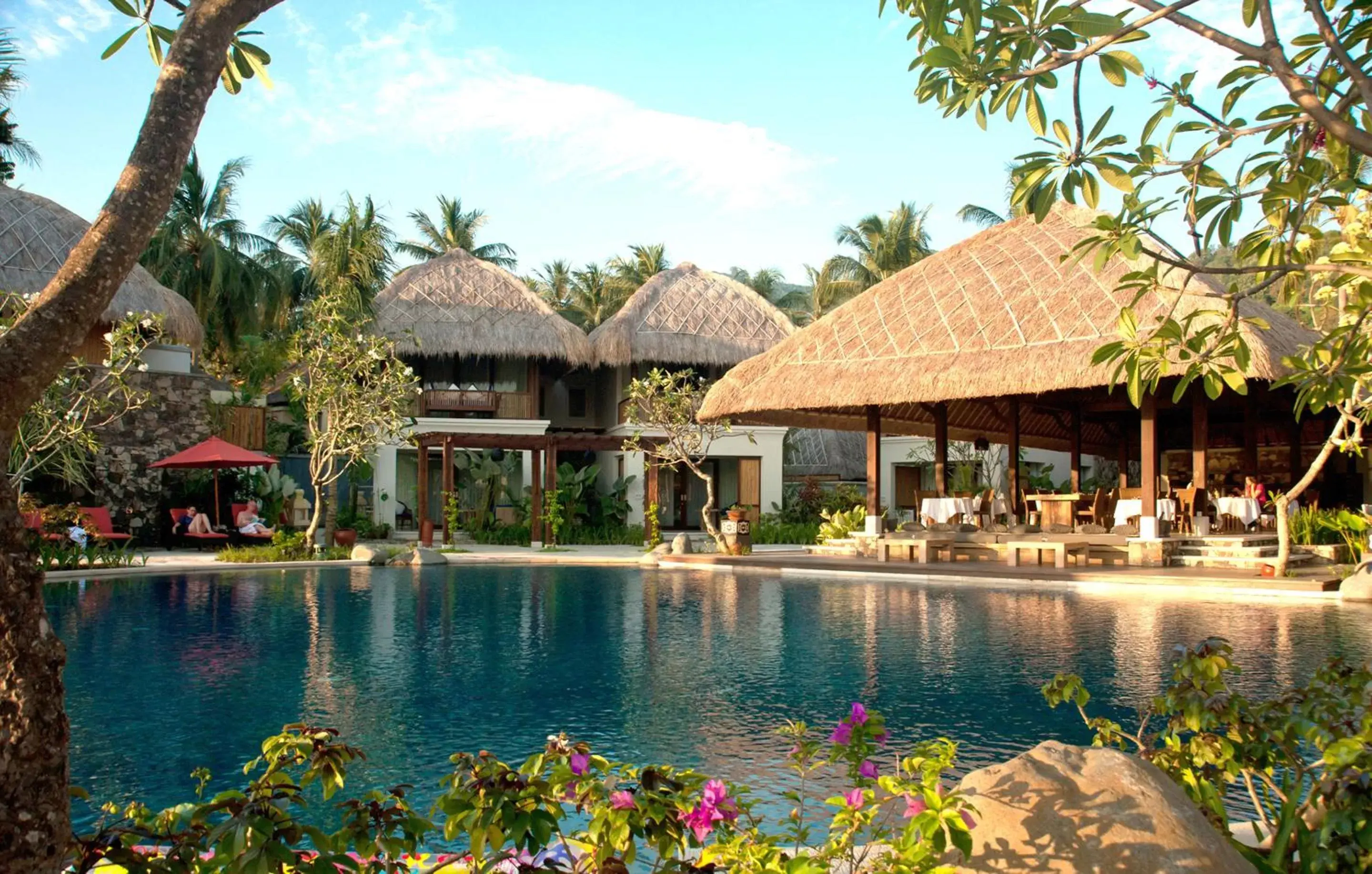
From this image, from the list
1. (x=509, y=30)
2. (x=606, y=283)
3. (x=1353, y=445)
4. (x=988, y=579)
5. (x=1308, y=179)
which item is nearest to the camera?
(x=1308, y=179)

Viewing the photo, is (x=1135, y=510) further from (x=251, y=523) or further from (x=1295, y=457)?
(x=251, y=523)

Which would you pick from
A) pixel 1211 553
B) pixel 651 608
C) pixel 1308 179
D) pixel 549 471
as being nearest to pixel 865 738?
pixel 1308 179

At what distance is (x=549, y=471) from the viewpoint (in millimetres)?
20750

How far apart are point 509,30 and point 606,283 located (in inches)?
1153

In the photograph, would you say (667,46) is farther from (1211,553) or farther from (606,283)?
(606,283)

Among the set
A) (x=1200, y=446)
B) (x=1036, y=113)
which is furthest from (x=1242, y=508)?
(x=1036, y=113)

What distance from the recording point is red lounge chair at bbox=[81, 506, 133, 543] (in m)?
14.7

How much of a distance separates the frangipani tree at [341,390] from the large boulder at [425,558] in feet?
5.66

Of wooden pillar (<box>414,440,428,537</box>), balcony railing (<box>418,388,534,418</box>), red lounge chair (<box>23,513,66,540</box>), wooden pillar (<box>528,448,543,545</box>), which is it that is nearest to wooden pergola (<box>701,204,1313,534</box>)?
wooden pillar (<box>528,448,543,545</box>)

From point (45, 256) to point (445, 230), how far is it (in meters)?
15.4

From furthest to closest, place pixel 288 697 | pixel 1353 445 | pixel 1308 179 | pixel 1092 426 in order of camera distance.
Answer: pixel 1092 426, pixel 1353 445, pixel 288 697, pixel 1308 179

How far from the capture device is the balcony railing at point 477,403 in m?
24.3

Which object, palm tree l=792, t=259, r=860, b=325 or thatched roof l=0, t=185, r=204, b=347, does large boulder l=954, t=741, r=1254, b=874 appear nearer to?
thatched roof l=0, t=185, r=204, b=347

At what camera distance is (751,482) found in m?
25.2
